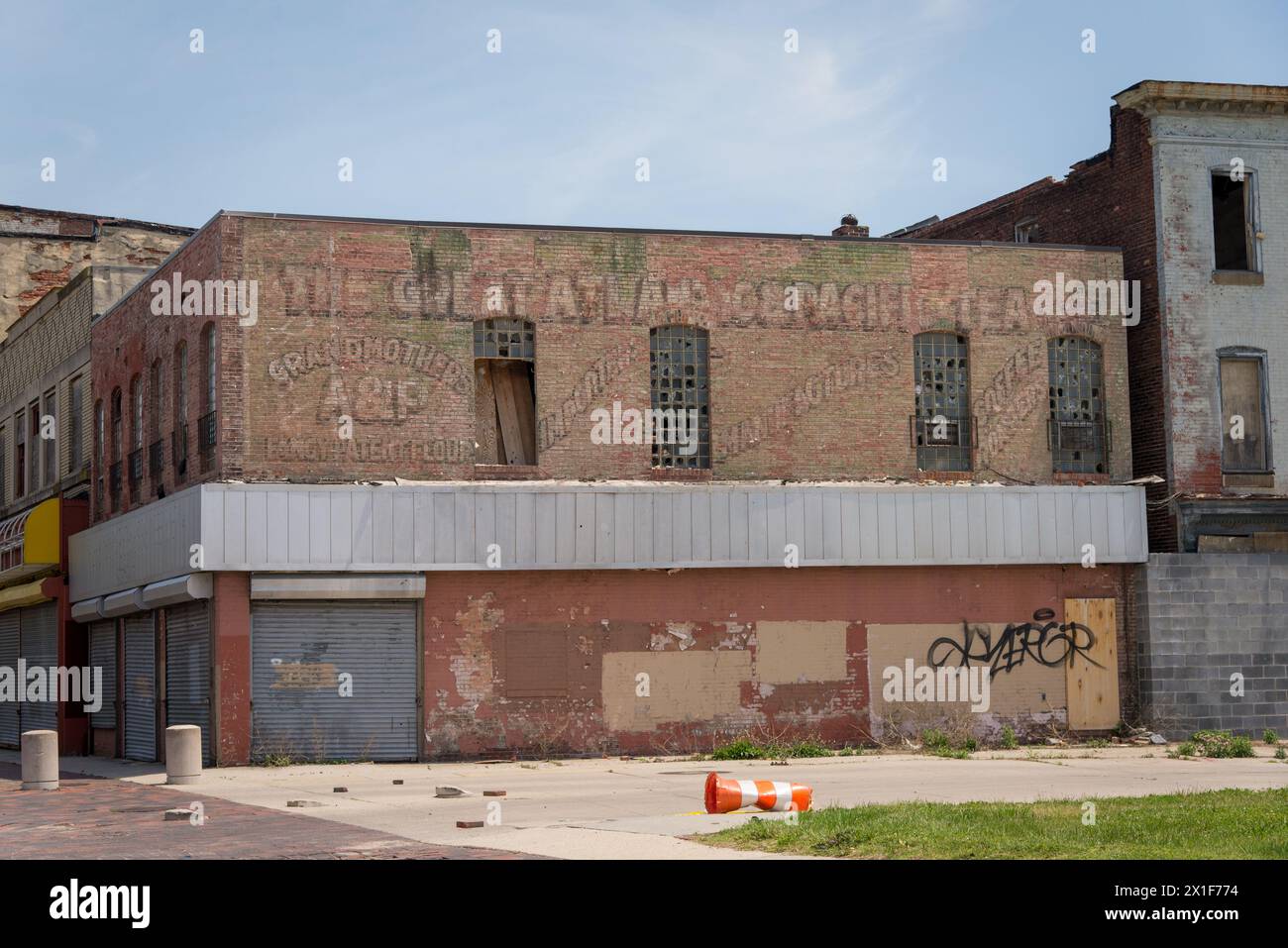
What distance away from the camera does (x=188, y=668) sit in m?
27.4

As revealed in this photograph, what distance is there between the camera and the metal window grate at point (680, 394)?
2761 centimetres

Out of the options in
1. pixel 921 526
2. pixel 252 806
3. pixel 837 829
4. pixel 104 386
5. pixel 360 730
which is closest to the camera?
pixel 837 829

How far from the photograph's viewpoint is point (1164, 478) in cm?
2919

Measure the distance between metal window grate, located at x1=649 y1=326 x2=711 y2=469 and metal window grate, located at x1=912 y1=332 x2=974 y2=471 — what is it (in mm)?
3772

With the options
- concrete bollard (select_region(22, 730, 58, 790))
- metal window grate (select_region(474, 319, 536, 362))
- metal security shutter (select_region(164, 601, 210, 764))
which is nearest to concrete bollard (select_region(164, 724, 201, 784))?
concrete bollard (select_region(22, 730, 58, 790))

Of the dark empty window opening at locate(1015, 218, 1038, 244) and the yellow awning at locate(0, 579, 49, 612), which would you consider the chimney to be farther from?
the yellow awning at locate(0, 579, 49, 612)

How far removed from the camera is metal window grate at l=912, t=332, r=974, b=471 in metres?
28.7

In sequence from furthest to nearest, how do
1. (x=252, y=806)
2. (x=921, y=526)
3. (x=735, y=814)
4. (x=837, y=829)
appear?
(x=921, y=526)
(x=252, y=806)
(x=735, y=814)
(x=837, y=829)

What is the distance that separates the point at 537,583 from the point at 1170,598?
10.9 metres

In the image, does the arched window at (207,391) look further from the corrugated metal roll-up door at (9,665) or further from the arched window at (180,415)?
the corrugated metal roll-up door at (9,665)

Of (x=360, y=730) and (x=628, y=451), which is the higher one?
(x=628, y=451)

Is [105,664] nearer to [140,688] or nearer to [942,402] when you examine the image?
[140,688]

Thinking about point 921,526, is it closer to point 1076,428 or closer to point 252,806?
point 1076,428
